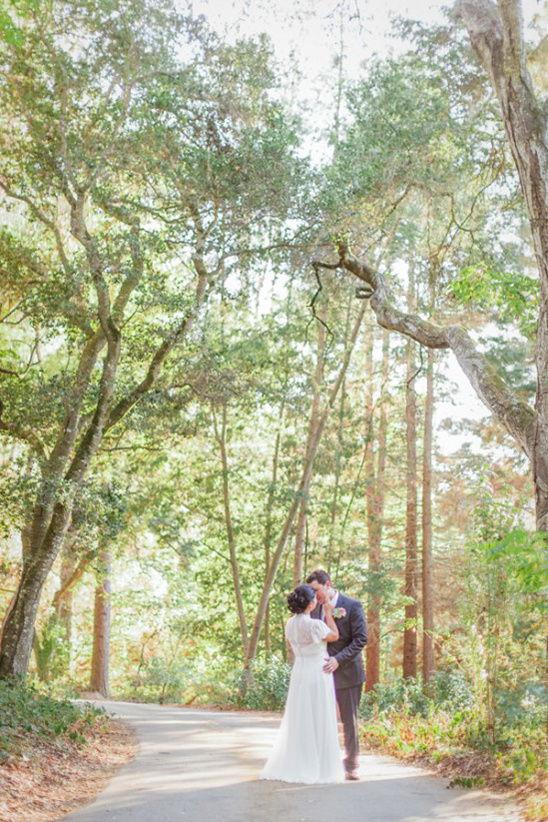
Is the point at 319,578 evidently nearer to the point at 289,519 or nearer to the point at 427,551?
the point at 289,519

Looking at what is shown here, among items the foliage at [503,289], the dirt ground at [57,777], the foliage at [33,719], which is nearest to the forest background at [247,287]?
the foliage at [503,289]

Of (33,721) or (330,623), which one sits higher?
(330,623)

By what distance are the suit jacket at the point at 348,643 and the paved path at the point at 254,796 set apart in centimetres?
91

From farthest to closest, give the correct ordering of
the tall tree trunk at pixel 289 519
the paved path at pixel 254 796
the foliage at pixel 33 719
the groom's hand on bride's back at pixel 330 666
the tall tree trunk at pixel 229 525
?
the tall tree trunk at pixel 229 525 < the tall tree trunk at pixel 289 519 < the foliage at pixel 33 719 < the groom's hand on bride's back at pixel 330 666 < the paved path at pixel 254 796

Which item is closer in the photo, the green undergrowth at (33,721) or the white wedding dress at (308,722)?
the white wedding dress at (308,722)

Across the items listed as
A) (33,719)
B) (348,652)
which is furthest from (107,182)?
(348,652)

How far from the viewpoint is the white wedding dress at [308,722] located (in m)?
7.53

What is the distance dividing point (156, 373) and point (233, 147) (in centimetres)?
413

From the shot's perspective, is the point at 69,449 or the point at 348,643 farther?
the point at 69,449

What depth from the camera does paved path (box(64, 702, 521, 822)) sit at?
19.1 feet

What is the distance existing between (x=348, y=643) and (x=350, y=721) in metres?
0.72

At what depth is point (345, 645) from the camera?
8.14m

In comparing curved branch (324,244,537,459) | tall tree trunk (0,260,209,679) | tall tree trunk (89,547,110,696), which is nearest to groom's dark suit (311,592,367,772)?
curved branch (324,244,537,459)

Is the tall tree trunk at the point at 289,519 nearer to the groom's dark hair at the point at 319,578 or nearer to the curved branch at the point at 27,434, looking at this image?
the curved branch at the point at 27,434
